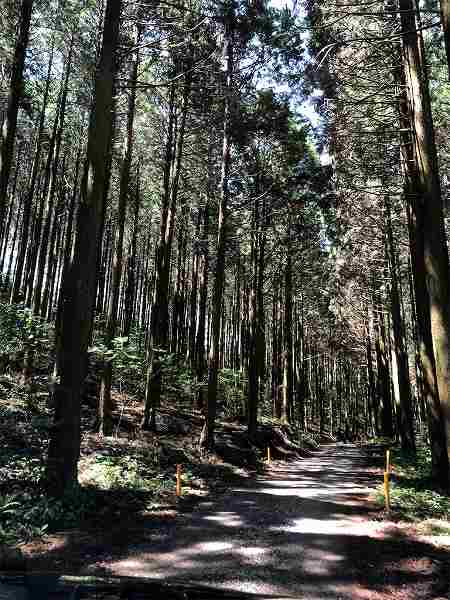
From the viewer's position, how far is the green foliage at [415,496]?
9016mm

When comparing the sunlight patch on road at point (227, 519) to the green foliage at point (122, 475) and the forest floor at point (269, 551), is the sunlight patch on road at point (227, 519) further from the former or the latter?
the green foliage at point (122, 475)

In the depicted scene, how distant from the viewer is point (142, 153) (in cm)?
2358

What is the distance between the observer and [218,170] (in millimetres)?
20125

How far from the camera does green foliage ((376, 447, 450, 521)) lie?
9016mm

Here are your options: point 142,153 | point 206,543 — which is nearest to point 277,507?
point 206,543

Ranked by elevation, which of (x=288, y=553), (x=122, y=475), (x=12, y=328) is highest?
(x=12, y=328)

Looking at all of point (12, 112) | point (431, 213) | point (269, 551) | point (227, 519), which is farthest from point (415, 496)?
point (12, 112)

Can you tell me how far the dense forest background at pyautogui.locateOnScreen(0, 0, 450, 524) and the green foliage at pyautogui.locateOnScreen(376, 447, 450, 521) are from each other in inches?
25.6

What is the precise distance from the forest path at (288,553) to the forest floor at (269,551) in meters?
0.01

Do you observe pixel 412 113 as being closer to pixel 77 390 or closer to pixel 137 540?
pixel 77 390

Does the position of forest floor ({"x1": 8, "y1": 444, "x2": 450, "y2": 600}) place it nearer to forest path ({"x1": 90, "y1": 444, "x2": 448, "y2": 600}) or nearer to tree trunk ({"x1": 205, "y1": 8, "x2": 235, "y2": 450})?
forest path ({"x1": 90, "y1": 444, "x2": 448, "y2": 600})

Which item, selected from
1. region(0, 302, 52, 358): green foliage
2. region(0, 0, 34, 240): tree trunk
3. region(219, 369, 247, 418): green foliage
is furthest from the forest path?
region(219, 369, 247, 418): green foliage

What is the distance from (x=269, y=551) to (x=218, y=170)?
53.2 ft

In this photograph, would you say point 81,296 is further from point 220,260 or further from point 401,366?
point 401,366
